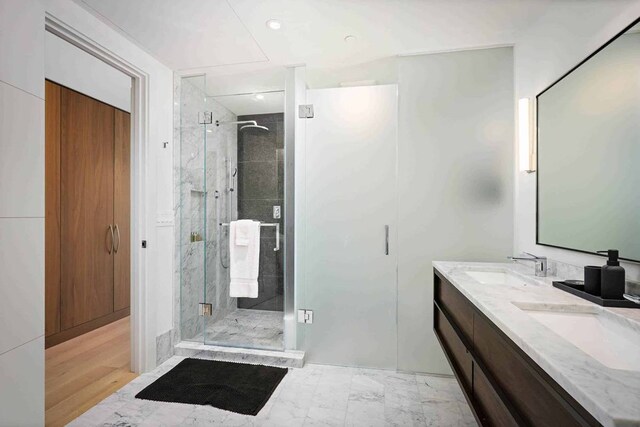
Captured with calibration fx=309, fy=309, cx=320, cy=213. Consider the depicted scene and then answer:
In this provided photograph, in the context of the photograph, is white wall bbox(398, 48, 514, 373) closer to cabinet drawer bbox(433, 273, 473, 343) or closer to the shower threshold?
cabinet drawer bbox(433, 273, 473, 343)

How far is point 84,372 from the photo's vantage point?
234 cm

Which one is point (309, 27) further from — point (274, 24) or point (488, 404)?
point (488, 404)

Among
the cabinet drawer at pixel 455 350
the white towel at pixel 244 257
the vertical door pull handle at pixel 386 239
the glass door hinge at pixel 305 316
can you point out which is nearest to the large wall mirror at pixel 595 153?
the cabinet drawer at pixel 455 350

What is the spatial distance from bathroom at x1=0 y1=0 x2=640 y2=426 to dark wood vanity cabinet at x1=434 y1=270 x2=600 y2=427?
0.06ft

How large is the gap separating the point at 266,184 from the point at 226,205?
0.39 meters

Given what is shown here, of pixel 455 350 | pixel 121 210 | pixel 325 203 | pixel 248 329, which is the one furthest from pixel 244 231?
pixel 455 350

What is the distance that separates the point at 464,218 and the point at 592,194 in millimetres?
925

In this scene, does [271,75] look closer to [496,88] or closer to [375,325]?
[496,88]

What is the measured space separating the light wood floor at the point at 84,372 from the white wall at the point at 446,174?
84.2 inches

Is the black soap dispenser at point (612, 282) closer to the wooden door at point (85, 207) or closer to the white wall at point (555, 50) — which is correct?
the white wall at point (555, 50)

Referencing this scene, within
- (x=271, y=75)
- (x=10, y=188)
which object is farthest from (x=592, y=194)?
(x=10, y=188)

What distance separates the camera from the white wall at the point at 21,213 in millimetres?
1411

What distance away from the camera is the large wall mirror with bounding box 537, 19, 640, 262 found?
3.90 feet

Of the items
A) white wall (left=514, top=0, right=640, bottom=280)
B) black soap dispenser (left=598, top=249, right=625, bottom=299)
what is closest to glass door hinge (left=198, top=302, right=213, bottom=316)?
white wall (left=514, top=0, right=640, bottom=280)
